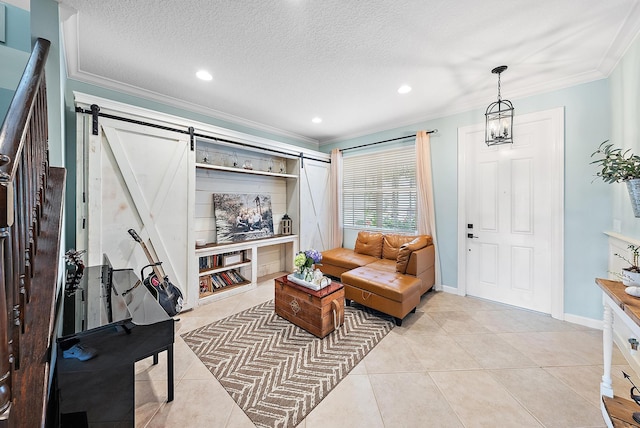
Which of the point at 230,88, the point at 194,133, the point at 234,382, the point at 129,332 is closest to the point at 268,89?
the point at 230,88

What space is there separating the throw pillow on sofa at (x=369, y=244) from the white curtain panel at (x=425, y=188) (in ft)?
2.38

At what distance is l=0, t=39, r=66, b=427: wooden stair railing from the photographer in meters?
0.62

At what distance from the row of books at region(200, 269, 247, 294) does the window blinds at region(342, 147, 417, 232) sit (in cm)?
237

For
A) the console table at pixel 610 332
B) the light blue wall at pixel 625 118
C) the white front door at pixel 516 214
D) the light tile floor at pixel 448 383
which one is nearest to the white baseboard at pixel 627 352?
the light tile floor at pixel 448 383

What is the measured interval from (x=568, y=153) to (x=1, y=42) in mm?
5443

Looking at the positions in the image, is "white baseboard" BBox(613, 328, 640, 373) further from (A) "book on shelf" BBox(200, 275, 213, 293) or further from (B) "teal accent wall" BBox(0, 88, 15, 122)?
(B) "teal accent wall" BBox(0, 88, 15, 122)

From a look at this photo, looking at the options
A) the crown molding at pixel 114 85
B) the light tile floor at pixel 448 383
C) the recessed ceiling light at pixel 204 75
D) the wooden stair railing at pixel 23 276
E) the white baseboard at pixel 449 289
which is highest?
the recessed ceiling light at pixel 204 75

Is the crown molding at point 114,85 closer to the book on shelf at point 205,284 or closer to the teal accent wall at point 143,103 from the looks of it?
the teal accent wall at point 143,103

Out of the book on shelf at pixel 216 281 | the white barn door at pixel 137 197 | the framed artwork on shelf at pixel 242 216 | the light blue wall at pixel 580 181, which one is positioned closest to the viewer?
the white barn door at pixel 137 197

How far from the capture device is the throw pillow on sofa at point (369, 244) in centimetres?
418

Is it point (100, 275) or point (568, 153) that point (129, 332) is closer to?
point (100, 275)

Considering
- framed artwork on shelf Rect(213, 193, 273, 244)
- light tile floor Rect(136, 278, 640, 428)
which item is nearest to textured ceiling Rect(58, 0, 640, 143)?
framed artwork on shelf Rect(213, 193, 273, 244)

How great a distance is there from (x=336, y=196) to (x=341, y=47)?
3.02 m

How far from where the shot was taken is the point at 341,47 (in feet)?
7.20
